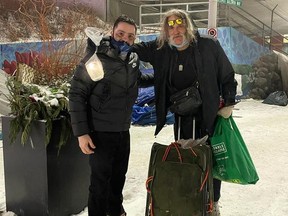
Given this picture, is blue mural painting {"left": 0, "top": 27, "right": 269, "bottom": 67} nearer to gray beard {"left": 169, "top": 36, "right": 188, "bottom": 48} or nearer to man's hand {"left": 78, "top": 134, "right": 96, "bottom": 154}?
gray beard {"left": 169, "top": 36, "right": 188, "bottom": 48}

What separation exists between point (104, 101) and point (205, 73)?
762 millimetres

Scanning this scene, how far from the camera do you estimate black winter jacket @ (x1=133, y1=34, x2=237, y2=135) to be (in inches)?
103

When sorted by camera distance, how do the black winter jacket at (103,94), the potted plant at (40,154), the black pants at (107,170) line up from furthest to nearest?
the potted plant at (40,154) < the black pants at (107,170) < the black winter jacket at (103,94)

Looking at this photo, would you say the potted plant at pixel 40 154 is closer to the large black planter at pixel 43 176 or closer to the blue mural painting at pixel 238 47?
the large black planter at pixel 43 176

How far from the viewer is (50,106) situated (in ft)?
9.08

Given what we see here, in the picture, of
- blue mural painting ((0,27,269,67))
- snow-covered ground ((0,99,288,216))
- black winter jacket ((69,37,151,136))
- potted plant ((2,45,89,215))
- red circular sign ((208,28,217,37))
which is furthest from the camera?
blue mural painting ((0,27,269,67))

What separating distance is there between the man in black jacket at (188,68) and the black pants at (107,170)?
0.45 meters

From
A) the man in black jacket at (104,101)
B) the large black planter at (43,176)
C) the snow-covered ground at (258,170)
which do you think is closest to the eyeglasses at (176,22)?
the man in black jacket at (104,101)

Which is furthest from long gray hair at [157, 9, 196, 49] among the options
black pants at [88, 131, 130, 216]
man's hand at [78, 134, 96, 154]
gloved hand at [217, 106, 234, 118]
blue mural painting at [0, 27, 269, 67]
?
blue mural painting at [0, 27, 269, 67]

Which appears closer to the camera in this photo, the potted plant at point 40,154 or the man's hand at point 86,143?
the man's hand at point 86,143

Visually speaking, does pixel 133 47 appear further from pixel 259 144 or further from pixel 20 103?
pixel 259 144

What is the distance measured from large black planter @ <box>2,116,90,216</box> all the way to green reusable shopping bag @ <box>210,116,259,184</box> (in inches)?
43.4

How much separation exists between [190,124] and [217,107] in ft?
0.78

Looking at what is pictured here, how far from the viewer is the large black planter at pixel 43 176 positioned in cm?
274
